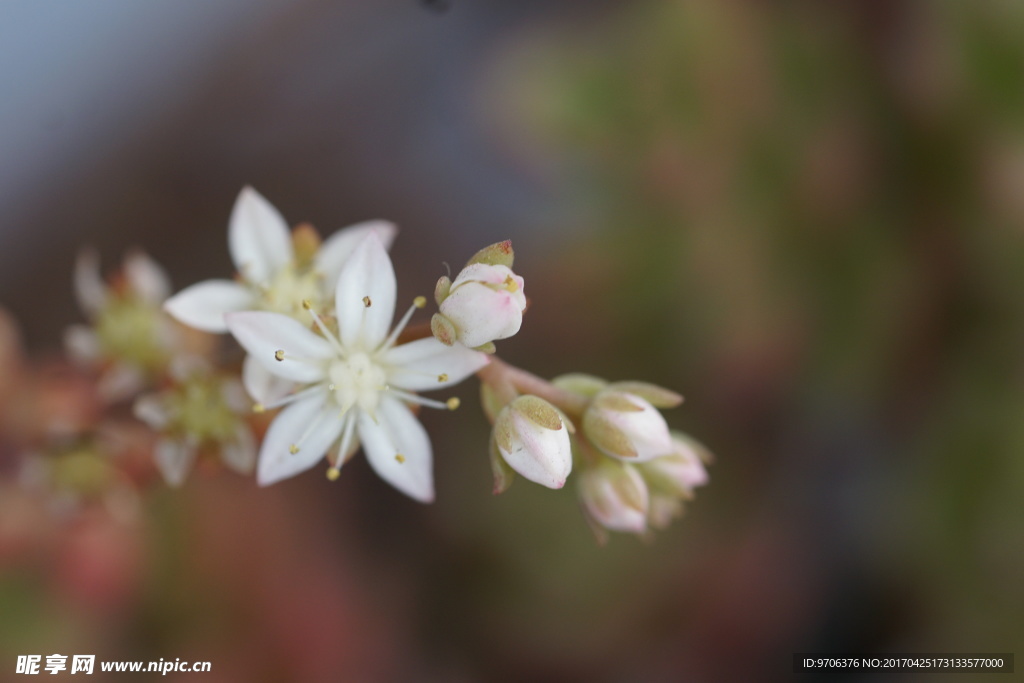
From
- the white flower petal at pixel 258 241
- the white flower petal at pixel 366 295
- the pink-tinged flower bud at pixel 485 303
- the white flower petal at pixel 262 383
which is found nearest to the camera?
the pink-tinged flower bud at pixel 485 303

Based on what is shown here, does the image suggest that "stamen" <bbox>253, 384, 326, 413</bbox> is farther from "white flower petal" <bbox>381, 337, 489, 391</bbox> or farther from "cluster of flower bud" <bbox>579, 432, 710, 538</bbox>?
"cluster of flower bud" <bbox>579, 432, 710, 538</bbox>

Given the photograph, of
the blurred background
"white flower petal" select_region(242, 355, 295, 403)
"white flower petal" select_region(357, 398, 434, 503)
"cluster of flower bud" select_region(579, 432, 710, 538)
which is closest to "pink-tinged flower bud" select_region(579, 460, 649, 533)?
"cluster of flower bud" select_region(579, 432, 710, 538)

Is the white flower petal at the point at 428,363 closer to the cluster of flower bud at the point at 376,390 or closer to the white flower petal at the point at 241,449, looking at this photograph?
the cluster of flower bud at the point at 376,390

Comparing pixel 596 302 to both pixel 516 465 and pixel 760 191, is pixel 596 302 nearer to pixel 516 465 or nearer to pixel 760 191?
pixel 760 191

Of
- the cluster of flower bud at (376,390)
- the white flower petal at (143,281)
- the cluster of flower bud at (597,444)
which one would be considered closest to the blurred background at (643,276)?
the white flower petal at (143,281)

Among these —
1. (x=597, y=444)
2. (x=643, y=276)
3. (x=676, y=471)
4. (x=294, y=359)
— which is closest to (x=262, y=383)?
(x=294, y=359)
